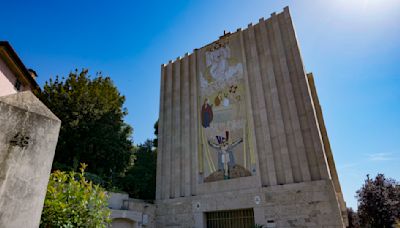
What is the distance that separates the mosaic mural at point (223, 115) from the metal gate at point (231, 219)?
65.9 inches

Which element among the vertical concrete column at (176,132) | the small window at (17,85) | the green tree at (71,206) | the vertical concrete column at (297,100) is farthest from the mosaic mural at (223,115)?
the small window at (17,85)

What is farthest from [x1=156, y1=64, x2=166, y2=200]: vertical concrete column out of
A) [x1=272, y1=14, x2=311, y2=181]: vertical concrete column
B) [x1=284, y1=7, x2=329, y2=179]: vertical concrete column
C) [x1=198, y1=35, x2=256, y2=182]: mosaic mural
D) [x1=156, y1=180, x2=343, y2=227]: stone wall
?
[x1=284, y1=7, x2=329, y2=179]: vertical concrete column

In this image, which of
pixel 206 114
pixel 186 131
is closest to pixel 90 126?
pixel 186 131

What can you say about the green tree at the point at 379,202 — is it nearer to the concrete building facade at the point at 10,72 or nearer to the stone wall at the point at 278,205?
the stone wall at the point at 278,205

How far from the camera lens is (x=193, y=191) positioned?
13.8 m

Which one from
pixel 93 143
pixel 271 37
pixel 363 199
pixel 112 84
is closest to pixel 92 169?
pixel 93 143

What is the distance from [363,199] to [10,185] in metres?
21.3

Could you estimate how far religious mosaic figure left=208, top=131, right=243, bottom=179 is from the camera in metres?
13.2

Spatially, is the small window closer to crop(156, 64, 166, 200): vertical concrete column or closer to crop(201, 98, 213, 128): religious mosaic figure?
crop(156, 64, 166, 200): vertical concrete column

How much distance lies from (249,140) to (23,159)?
10.9 metres

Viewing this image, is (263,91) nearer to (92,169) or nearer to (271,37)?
(271,37)

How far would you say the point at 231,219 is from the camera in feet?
40.6

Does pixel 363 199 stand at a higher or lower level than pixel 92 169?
lower

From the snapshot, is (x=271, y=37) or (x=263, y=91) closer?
(x=263, y=91)
